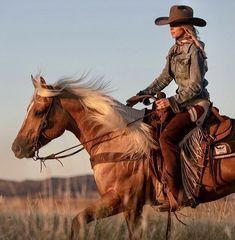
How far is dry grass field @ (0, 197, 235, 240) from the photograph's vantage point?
21.2 feet

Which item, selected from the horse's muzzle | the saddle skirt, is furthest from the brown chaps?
the horse's muzzle

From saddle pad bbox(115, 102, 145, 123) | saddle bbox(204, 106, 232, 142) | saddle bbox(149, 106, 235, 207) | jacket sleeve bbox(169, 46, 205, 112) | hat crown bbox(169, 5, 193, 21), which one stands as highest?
hat crown bbox(169, 5, 193, 21)

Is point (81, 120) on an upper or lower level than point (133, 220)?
upper

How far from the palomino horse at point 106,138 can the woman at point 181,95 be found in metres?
0.29

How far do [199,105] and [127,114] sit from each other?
1003 millimetres

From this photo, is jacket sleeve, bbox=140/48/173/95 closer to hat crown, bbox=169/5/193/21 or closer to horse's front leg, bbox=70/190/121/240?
hat crown, bbox=169/5/193/21

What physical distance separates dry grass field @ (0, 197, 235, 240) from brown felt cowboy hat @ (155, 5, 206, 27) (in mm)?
2586

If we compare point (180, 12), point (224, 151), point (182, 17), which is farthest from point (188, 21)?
point (224, 151)

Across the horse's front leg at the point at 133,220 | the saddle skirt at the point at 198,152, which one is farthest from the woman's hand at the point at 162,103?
the horse's front leg at the point at 133,220

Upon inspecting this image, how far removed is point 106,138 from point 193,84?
139 centimetres

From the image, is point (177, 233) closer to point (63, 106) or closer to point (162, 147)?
point (162, 147)

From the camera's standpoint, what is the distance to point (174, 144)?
8.02 meters

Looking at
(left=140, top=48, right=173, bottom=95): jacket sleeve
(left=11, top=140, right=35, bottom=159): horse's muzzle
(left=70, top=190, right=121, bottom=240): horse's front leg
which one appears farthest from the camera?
(left=140, top=48, right=173, bottom=95): jacket sleeve

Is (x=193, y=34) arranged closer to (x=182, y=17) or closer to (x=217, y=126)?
(x=182, y=17)
